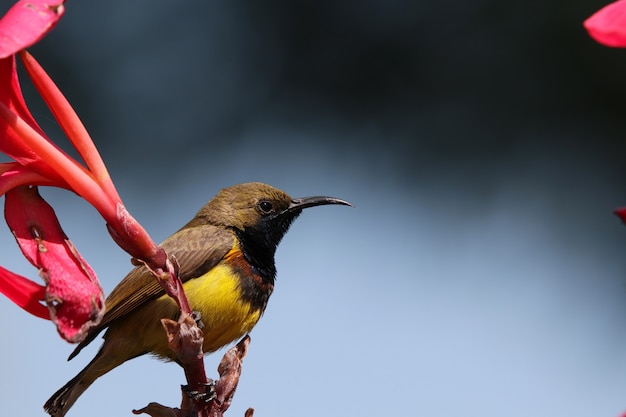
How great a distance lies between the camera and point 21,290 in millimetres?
981

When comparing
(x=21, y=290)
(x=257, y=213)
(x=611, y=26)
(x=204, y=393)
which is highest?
(x=257, y=213)

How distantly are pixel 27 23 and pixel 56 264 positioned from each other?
1.04 feet

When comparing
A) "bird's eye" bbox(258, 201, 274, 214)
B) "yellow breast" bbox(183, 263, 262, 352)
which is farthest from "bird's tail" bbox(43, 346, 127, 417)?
"bird's eye" bbox(258, 201, 274, 214)

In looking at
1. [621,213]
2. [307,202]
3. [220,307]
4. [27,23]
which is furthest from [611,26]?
[307,202]

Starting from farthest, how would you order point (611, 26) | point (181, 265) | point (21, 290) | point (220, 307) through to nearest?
point (181, 265) < point (220, 307) < point (21, 290) < point (611, 26)

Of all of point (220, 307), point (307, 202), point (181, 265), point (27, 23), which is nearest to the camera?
point (27, 23)

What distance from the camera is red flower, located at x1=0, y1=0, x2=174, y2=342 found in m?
0.95

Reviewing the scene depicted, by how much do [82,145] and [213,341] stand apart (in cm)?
157

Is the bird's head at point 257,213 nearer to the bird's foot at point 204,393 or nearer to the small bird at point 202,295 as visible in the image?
the small bird at point 202,295

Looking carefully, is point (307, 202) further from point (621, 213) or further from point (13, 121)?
point (621, 213)

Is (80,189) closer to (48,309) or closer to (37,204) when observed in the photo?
(37,204)

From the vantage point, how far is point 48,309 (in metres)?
0.95

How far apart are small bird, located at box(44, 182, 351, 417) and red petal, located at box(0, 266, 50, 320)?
138cm

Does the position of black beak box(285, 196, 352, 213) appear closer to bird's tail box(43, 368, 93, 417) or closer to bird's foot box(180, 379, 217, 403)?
bird's tail box(43, 368, 93, 417)
